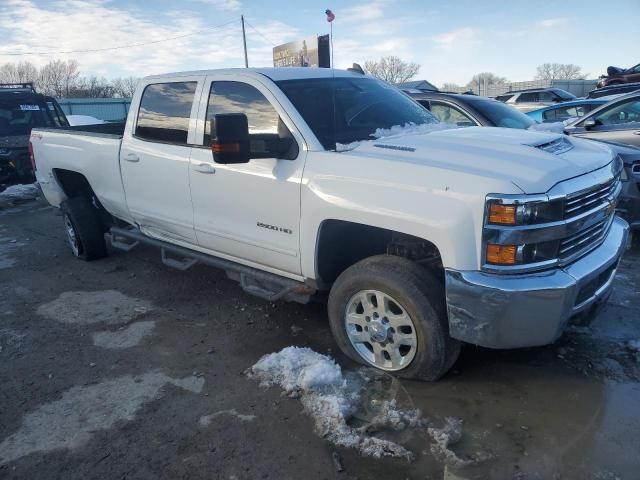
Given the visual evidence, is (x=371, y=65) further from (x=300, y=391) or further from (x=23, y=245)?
(x=300, y=391)

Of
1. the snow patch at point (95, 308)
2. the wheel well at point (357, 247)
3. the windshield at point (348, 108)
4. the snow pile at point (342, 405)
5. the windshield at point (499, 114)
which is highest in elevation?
the windshield at point (348, 108)

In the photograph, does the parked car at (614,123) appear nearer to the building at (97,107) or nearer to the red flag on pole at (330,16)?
the red flag on pole at (330,16)

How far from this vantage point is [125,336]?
4336mm

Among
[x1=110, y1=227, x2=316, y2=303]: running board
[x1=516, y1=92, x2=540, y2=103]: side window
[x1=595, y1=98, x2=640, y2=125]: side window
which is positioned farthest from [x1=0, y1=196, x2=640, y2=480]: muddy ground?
[x1=516, y1=92, x2=540, y2=103]: side window

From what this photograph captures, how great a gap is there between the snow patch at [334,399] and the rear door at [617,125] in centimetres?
535

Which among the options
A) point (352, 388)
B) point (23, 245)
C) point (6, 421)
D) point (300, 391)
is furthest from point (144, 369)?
point (23, 245)

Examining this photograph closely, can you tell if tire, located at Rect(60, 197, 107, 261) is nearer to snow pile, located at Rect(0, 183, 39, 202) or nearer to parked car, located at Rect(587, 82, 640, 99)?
snow pile, located at Rect(0, 183, 39, 202)

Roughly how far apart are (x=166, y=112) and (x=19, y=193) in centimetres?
776

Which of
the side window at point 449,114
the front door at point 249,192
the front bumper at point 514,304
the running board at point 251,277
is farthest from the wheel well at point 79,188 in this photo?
the front bumper at point 514,304

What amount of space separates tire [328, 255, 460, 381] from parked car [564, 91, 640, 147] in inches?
197

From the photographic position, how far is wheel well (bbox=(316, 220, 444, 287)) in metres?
3.39

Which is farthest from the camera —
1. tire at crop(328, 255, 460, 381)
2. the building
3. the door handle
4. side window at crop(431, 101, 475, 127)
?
the building

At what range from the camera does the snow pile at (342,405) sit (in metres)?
2.82

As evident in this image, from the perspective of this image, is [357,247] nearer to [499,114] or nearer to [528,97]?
[499,114]
